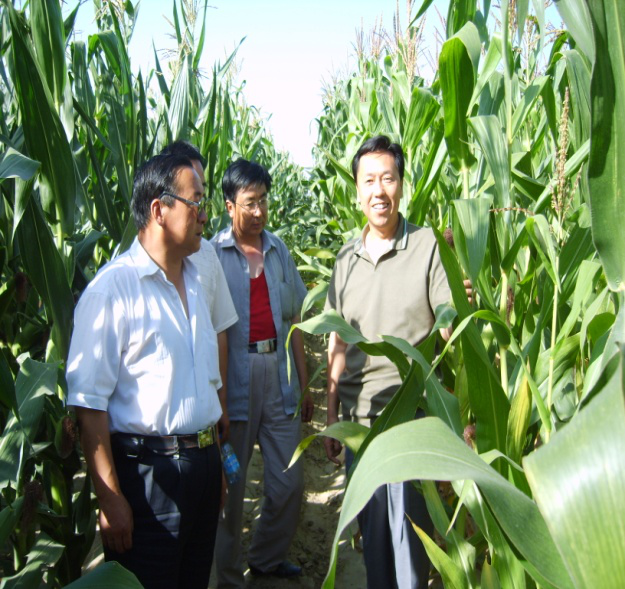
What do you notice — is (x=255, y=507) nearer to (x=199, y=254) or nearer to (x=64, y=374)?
(x=199, y=254)

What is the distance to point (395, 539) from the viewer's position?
187 cm

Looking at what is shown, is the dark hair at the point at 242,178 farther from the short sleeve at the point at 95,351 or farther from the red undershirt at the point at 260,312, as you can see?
the short sleeve at the point at 95,351

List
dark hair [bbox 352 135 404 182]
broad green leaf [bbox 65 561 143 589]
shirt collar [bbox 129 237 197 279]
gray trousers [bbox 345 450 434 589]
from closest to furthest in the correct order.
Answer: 1. broad green leaf [bbox 65 561 143 589]
2. shirt collar [bbox 129 237 197 279]
3. gray trousers [bbox 345 450 434 589]
4. dark hair [bbox 352 135 404 182]

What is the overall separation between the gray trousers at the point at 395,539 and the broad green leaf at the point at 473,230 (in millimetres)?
766

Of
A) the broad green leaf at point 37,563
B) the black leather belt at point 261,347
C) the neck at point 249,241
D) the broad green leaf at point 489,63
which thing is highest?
the broad green leaf at point 489,63

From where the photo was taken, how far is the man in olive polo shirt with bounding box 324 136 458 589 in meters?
1.86

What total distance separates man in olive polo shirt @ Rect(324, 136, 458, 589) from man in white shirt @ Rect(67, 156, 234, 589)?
493 mm

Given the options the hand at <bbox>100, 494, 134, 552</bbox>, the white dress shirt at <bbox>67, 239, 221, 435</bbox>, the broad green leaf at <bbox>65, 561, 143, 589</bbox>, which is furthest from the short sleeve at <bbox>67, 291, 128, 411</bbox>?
the broad green leaf at <bbox>65, 561, 143, 589</bbox>

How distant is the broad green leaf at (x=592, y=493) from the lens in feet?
1.65

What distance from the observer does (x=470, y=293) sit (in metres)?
1.91

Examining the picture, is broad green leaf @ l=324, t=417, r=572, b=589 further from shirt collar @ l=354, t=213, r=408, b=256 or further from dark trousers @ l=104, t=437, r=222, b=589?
shirt collar @ l=354, t=213, r=408, b=256

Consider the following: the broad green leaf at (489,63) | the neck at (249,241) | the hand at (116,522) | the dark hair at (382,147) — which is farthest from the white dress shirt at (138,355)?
the broad green leaf at (489,63)

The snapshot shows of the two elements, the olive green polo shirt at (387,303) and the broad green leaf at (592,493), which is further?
the olive green polo shirt at (387,303)

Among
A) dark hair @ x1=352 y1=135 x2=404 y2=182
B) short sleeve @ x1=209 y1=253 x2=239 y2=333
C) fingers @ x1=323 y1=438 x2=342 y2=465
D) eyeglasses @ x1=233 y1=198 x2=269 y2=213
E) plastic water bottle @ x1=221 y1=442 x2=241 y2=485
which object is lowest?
fingers @ x1=323 y1=438 x2=342 y2=465
